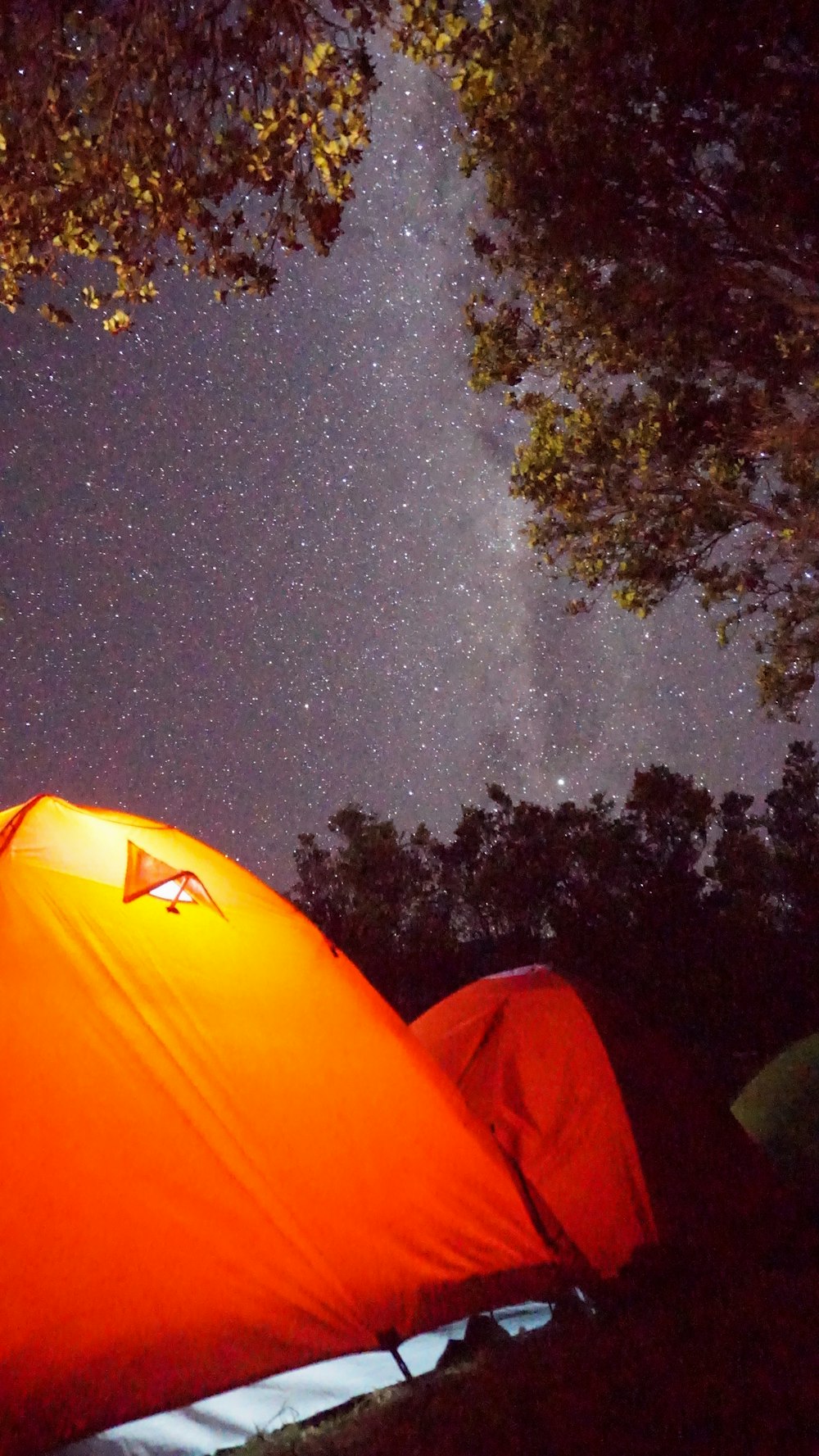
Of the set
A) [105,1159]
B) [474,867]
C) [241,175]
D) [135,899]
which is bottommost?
[105,1159]

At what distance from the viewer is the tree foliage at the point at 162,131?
7691mm

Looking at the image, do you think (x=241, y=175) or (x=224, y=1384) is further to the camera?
(x=241, y=175)

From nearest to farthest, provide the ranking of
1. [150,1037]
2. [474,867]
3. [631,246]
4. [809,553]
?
[150,1037], [631,246], [809,553], [474,867]

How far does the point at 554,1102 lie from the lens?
566cm

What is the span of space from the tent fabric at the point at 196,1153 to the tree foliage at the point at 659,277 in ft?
21.9

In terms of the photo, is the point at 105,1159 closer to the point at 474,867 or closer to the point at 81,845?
the point at 81,845

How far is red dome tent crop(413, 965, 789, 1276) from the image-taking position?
5391 millimetres

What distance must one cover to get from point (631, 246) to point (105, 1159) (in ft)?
28.9

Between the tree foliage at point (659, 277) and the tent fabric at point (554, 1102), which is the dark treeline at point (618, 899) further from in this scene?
the tent fabric at point (554, 1102)

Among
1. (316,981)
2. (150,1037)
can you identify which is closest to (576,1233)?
(316,981)

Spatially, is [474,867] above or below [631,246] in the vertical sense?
below

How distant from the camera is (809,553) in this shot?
12523mm

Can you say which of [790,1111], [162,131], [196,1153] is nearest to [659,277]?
[162,131]

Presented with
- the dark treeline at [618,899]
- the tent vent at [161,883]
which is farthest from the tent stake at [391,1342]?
the dark treeline at [618,899]
